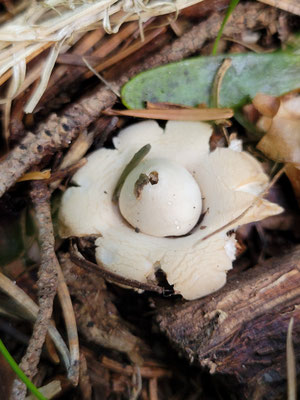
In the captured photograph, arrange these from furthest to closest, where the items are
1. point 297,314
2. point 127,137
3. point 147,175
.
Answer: point 127,137 < point 147,175 < point 297,314

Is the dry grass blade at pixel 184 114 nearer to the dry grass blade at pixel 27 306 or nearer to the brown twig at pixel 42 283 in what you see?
the brown twig at pixel 42 283

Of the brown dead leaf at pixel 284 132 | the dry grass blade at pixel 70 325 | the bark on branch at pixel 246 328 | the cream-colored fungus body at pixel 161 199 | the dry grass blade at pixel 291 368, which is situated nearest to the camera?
the dry grass blade at pixel 291 368

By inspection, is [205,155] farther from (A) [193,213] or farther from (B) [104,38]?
(B) [104,38]

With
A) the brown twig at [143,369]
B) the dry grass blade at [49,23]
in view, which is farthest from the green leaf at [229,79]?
the brown twig at [143,369]

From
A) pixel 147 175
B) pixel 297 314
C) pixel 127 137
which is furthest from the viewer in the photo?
pixel 127 137

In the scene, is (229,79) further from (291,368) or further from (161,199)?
(291,368)

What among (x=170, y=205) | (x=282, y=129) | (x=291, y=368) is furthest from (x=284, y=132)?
(x=291, y=368)

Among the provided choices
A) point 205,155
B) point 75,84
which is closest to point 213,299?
point 205,155
